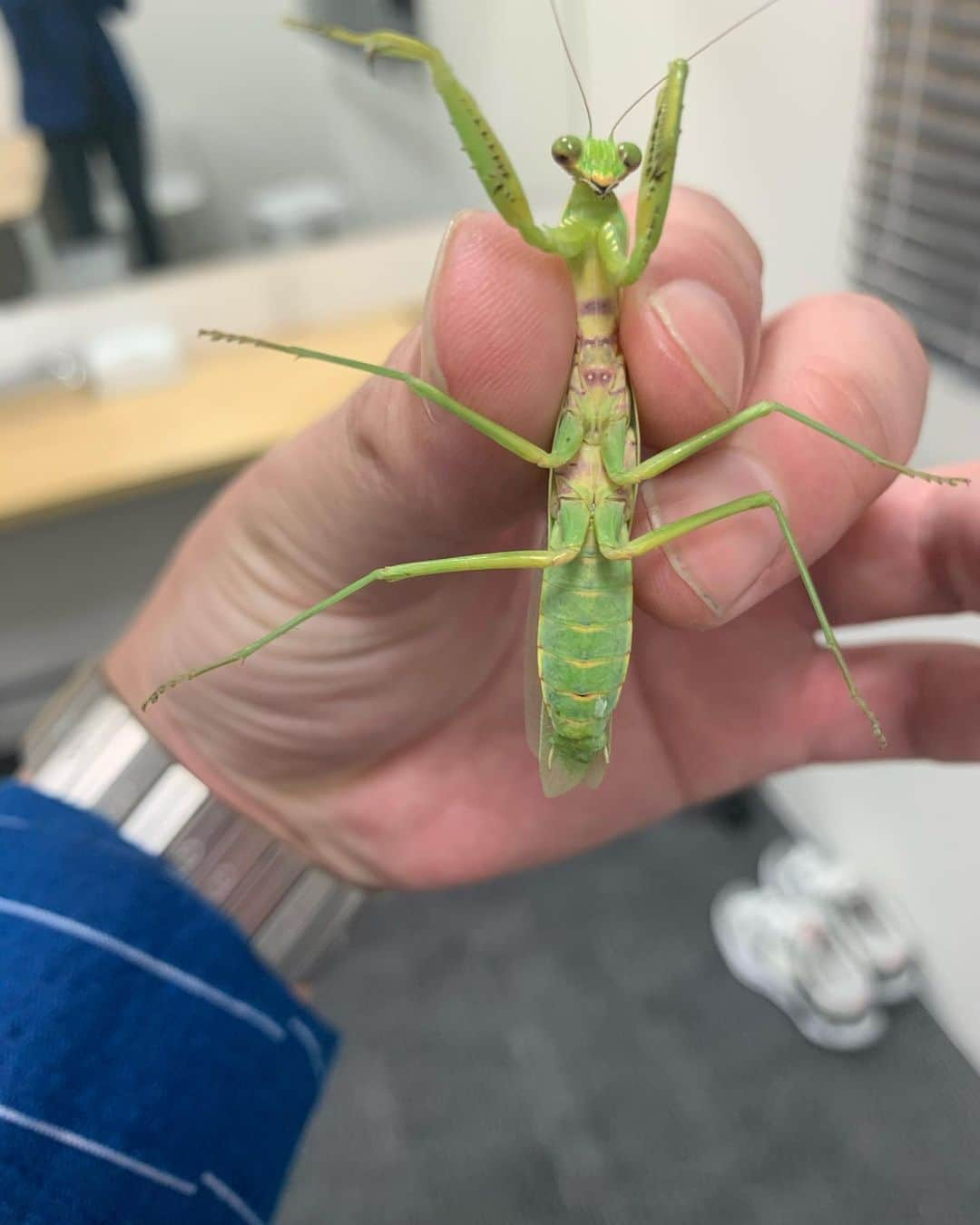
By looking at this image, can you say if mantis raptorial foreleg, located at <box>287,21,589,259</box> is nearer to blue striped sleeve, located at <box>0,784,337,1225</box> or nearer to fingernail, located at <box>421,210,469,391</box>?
fingernail, located at <box>421,210,469,391</box>

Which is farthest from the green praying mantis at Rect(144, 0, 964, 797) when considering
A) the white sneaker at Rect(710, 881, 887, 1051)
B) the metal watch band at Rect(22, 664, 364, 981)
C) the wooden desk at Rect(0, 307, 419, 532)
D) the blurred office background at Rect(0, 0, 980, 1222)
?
the white sneaker at Rect(710, 881, 887, 1051)

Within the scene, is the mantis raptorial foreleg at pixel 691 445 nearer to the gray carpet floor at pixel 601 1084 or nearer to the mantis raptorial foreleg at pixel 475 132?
the mantis raptorial foreleg at pixel 475 132

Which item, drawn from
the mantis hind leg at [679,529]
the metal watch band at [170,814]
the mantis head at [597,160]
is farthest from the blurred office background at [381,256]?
the metal watch band at [170,814]

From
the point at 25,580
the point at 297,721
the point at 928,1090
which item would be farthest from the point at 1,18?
the point at 928,1090

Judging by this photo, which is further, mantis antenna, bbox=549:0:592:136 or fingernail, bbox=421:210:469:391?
mantis antenna, bbox=549:0:592:136

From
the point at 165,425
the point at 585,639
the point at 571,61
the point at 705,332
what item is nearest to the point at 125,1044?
the point at 585,639

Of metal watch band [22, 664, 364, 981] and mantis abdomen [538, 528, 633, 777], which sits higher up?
mantis abdomen [538, 528, 633, 777]

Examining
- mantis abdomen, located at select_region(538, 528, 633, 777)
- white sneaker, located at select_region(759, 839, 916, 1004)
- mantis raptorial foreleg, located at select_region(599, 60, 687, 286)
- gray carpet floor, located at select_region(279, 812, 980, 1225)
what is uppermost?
mantis raptorial foreleg, located at select_region(599, 60, 687, 286)
